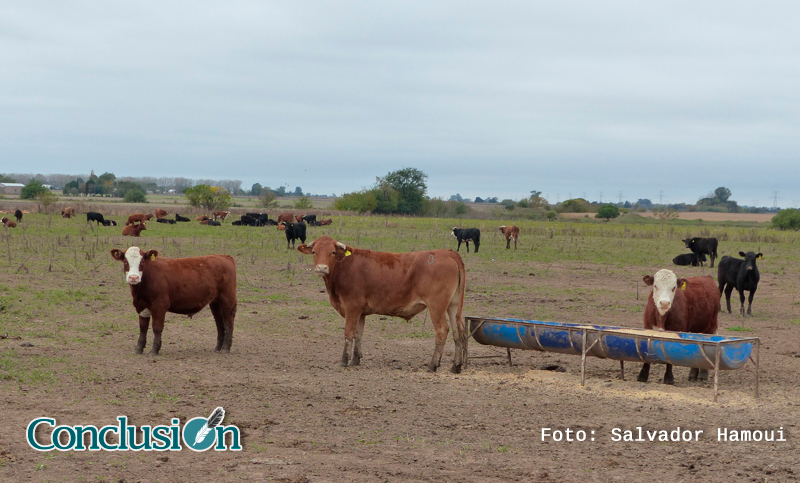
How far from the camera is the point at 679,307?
1012 cm

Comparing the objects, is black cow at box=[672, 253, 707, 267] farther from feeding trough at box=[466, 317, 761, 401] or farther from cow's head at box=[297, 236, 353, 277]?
cow's head at box=[297, 236, 353, 277]

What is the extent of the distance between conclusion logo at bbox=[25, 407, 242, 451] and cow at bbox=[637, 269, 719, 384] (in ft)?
18.7

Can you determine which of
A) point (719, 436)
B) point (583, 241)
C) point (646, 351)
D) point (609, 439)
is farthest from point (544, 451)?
point (583, 241)

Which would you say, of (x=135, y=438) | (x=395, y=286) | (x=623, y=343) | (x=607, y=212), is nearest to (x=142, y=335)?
(x=395, y=286)

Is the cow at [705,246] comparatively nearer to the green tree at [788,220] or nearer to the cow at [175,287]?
the cow at [175,287]

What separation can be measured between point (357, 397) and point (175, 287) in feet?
12.2

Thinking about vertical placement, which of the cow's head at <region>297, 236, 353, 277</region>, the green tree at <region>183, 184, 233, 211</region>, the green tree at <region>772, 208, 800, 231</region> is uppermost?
the green tree at <region>772, 208, 800, 231</region>

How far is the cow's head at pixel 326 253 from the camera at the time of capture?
10.2 m

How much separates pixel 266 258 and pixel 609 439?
62.9 ft

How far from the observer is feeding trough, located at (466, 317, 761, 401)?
27.6 ft

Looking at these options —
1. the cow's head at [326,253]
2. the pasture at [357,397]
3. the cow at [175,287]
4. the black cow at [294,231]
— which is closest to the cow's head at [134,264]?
the cow at [175,287]

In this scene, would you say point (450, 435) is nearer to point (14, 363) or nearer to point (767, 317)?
point (14, 363)

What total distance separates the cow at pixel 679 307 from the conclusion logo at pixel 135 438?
18.7 feet

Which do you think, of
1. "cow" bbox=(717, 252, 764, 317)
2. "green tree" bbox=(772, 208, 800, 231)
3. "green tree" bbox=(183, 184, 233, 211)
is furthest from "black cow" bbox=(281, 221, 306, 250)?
"green tree" bbox=(772, 208, 800, 231)
